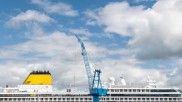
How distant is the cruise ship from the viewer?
519 ft

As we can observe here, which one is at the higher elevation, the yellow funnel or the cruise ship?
the yellow funnel

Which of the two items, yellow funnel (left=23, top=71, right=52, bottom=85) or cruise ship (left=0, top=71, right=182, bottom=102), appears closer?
cruise ship (left=0, top=71, right=182, bottom=102)

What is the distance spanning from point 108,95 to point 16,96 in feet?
118

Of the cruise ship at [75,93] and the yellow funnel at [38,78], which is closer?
the cruise ship at [75,93]

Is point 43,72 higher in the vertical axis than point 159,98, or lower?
higher

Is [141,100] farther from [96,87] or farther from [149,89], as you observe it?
[96,87]

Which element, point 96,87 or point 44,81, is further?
point 44,81

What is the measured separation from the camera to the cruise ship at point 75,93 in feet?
519

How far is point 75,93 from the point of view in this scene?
161250 mm

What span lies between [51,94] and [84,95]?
12999 millimetres

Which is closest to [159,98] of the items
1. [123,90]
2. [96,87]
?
[123,90]

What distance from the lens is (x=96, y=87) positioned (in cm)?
15350

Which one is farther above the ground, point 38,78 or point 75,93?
point 38,78

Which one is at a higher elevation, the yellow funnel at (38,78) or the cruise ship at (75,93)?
the yellow funnel at (38,78)
